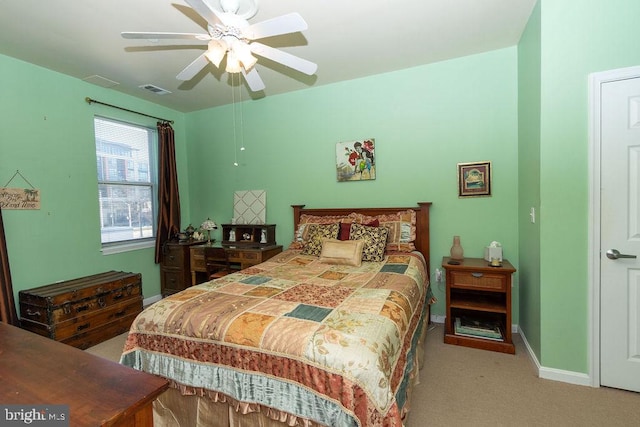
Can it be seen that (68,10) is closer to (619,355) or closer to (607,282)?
(607,282)

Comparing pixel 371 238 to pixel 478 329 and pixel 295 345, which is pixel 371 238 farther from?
pixel 295 345

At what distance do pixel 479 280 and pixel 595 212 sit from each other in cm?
94

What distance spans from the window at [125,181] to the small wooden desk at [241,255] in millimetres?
807

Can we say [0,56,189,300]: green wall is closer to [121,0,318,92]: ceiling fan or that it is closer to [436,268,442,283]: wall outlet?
[121,0,318,92]: ceiling fan

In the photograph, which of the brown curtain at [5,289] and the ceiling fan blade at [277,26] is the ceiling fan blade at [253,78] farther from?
the brown curtain at [5,289]

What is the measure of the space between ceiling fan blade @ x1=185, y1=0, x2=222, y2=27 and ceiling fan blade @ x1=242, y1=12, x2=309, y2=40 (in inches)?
6.3

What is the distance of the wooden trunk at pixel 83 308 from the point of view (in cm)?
256

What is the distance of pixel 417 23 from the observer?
2381mm

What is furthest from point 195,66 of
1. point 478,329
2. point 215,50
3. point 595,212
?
point 478,329

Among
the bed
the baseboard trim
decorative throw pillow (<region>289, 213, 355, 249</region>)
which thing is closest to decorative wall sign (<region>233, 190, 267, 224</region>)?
decorative throw pillow (<region>289, 213, 355, 249</region>)

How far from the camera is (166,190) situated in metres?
4.04

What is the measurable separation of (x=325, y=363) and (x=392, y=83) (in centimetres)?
297

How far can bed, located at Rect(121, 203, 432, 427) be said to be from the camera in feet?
4.03

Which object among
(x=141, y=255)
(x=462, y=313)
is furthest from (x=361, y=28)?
(x=141, y=255)
